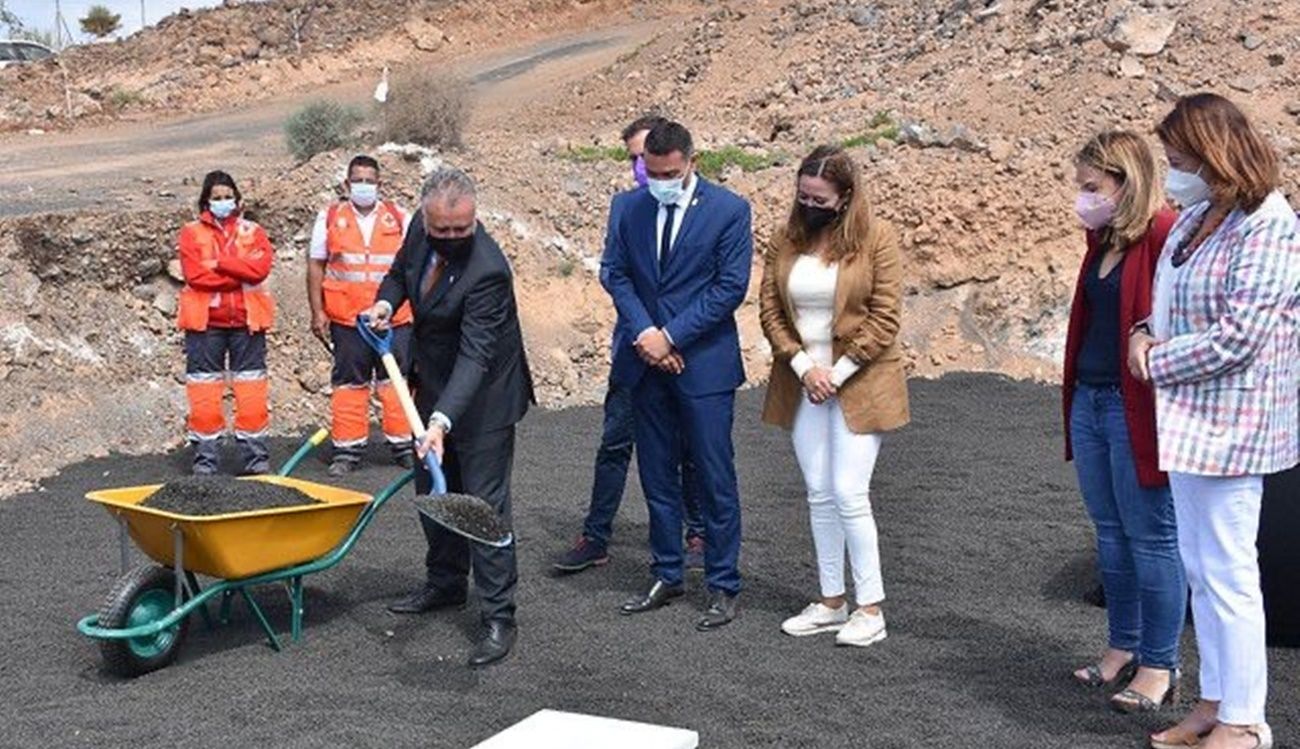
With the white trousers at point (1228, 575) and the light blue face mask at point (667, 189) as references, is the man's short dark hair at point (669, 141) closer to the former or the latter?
the light blue face mask at point (667, 189)

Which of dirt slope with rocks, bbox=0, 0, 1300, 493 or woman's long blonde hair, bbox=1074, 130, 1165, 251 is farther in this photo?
dirt slope with rocks, bbox=0, 0, 1300, 493

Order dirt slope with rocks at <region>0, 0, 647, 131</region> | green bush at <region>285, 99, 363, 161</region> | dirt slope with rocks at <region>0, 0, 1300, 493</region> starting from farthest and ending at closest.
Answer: dirt slope with rocks at <region>0, 0, 647, 131</region> → green bush at <region>285, 99, 363, 161</region> → dirt slope with rocks at <region>0, 0, 1300, 493</region>

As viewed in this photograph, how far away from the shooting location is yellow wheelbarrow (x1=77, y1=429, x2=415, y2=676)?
5.52 meters

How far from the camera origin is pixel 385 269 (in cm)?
916

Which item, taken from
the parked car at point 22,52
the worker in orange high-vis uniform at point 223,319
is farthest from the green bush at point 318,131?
the parked car at point 22,52

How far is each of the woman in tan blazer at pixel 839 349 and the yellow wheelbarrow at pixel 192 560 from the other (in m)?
1.58

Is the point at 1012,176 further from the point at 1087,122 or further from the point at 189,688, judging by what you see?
the point at 189,688

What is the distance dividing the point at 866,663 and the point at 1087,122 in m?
10.1

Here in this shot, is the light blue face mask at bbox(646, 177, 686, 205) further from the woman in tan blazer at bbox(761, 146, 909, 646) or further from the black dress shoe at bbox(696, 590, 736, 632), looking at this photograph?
the black dress shoe at bbox(696, 590, 736, 632)

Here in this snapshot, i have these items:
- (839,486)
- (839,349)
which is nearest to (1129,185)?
(839,349)

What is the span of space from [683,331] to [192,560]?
190 centimetres

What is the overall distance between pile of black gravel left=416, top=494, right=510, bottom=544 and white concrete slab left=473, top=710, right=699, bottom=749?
123 centimetres

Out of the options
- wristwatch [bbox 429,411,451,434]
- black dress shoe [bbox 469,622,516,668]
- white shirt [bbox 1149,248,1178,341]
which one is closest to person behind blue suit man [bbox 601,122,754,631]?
black dress shoe [bbox 469,622,516,668]

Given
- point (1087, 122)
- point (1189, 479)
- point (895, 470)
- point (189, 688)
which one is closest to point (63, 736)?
point (189, 688)
